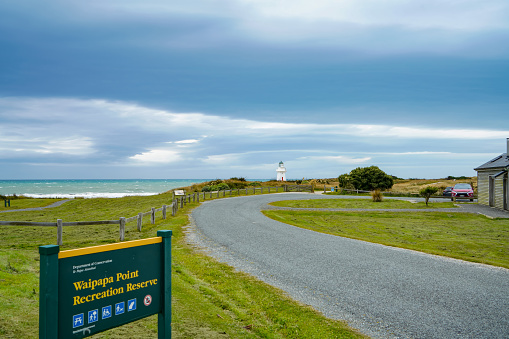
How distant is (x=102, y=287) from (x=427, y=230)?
18.1 metres

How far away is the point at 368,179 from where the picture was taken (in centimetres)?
5438

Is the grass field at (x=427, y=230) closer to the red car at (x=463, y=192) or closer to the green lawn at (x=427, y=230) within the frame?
the green lawn at (x=427, y=230)

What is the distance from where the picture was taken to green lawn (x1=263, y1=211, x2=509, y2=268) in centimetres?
1304

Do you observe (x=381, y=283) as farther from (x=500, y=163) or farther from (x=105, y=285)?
(x=500, y=163)

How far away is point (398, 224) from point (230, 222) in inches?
378

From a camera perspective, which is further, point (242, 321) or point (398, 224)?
point (398, 224)

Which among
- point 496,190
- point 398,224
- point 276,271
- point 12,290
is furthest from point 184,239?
point 496,190

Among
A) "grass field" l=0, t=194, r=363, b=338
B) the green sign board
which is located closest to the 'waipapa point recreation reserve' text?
the green sign board

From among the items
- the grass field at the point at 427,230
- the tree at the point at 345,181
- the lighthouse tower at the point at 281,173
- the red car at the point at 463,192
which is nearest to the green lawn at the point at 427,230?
the grass field at the point at 427,230

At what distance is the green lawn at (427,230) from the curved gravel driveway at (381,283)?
5.99 ft

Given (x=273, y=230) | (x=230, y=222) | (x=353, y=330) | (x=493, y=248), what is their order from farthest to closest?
(x=230, y=222) < (x=273, y=230) < (x=493, y=248) < (x=353, y=330)

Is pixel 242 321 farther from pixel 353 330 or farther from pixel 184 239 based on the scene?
pixel 184 239

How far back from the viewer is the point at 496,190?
2998cm

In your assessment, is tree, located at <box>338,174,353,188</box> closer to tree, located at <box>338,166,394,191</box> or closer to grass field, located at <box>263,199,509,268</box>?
tree, located at <box>338,166,394,191</box>
